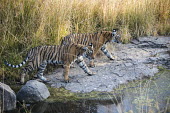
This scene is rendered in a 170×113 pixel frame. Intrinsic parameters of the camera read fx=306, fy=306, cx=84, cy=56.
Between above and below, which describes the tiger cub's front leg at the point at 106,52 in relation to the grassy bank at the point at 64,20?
below

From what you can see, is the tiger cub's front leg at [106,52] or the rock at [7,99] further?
the tiger cub's front leg at [106,52]

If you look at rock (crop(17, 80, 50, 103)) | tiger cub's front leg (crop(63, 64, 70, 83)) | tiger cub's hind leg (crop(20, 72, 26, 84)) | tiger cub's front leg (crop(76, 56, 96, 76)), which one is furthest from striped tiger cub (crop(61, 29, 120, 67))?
rock (crop(17, 80, 50, 103))

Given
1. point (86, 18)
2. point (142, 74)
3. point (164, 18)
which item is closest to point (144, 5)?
point (164, 18)

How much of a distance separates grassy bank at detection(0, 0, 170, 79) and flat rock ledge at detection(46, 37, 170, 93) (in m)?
0.50

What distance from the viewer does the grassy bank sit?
691cm

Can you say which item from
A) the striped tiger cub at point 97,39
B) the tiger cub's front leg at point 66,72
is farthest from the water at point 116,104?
the striped tiger cub at point 97,39

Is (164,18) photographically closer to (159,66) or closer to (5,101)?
(159,66)

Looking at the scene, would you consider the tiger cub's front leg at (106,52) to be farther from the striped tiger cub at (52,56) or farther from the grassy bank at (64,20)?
the striped tiger cub at (52,56)

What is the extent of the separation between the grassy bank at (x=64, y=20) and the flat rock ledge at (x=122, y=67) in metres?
0.50

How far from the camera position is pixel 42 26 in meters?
7.09

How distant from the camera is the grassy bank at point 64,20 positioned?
691cm

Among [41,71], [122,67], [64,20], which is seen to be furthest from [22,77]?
[122,67]

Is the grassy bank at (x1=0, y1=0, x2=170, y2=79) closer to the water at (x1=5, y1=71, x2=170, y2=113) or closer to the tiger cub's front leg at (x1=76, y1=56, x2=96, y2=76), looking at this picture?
the water at (x1=5, y1=71, x2=170, y2=113)

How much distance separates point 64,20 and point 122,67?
6.29ft
